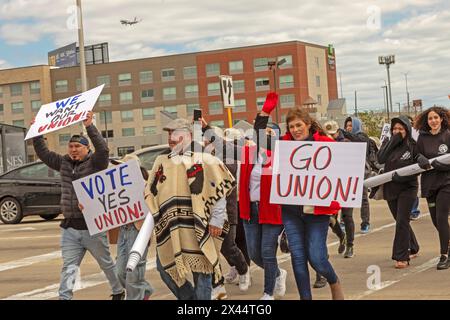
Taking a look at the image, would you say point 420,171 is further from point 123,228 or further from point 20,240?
point 20,240

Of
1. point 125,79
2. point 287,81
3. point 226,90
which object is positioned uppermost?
point 125,79

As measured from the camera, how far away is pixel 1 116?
331ft

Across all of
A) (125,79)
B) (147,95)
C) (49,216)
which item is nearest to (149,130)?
(147,95)

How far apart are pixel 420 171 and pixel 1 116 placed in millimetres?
96440

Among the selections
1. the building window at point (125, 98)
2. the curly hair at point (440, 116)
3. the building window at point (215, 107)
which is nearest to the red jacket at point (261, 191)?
the curly hair at point (440, 116)

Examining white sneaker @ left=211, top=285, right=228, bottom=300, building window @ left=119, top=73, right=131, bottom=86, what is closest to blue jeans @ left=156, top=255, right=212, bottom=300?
white sneaker @ left=211, top=285, right=228, bottom=300

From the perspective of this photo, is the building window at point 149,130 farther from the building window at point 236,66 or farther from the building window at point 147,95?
the building window at point 236,66

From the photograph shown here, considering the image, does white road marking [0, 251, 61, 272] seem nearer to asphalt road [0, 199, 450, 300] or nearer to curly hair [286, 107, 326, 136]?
asphalt road [0, 199, 450, 300]

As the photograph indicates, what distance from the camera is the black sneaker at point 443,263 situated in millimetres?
9328

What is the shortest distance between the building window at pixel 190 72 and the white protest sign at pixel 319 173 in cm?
8685

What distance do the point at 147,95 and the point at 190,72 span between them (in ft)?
19.1

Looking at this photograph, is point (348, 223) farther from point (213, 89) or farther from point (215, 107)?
point (213, 89)

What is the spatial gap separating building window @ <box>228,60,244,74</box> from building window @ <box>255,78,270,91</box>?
2.35 meters

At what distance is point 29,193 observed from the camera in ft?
63.2
